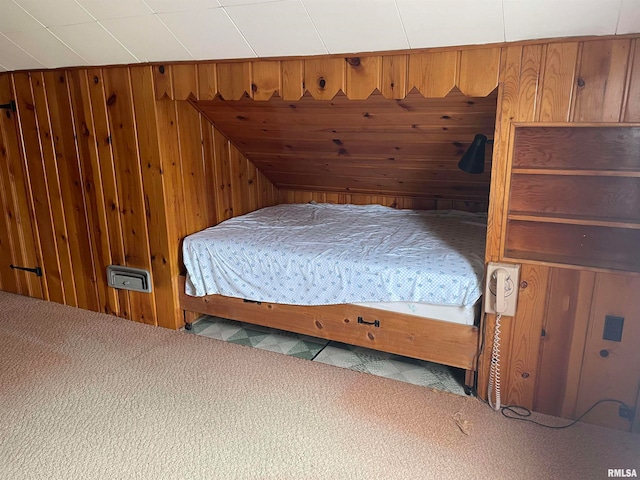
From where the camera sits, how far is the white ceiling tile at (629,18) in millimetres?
1514

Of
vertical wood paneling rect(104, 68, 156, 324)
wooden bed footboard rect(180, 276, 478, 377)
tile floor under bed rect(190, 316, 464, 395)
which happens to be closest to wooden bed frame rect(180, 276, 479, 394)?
wooden bed footboard rect(180, 276, 478, 377)

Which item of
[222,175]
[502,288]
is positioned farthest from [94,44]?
[502,288]

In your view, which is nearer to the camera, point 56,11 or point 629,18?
point 629,18

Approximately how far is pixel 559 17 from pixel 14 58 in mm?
2922

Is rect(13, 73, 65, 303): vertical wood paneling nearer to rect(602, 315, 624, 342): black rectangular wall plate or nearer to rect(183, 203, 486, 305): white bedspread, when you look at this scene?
rect(183, 203, 486, 305): white bedspread

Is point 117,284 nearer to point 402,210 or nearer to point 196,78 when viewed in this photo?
point 196,78

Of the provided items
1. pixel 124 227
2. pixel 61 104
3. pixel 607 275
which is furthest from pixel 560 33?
pixel 61 104

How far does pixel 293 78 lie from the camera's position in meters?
2.21

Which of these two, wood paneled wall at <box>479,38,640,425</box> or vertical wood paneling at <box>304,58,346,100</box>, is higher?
vertical wood paneling at <box>304,58,346,100</box>

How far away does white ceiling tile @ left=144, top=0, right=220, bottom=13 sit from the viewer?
1.92 meters

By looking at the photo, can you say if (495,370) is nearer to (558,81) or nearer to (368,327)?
(368,327)

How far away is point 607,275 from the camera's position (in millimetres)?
1876

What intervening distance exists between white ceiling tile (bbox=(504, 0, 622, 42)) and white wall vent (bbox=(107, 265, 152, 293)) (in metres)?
2.38

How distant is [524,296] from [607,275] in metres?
0.32
